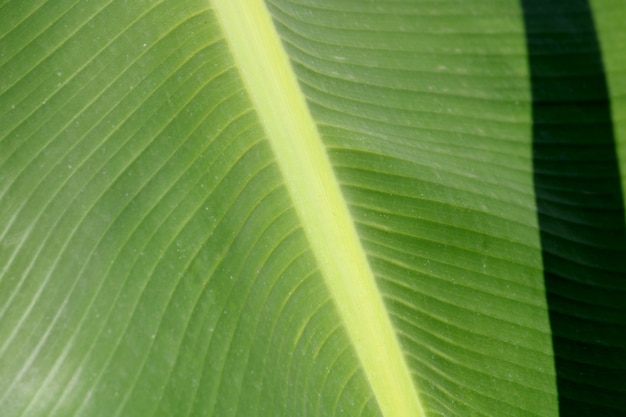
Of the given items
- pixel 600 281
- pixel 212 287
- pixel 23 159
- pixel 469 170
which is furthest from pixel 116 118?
pixel 600 281

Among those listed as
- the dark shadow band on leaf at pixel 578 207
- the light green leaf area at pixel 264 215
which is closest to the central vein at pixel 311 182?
the light green leaf area at pixel 264 215

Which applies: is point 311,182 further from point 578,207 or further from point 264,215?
point 578,207

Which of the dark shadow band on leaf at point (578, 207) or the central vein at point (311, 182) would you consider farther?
the central vein at point (311, 182)

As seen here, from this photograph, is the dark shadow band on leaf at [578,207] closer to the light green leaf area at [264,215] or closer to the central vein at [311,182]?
the light green leaf area at [264,215]

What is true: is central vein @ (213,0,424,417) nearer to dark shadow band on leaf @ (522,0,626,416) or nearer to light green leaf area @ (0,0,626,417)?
light green leaf area @ (0,0,626,417)

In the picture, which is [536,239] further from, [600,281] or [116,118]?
[116,118]

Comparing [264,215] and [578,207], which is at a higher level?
[264,215]

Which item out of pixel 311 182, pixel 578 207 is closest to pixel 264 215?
pixel 311 182
